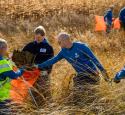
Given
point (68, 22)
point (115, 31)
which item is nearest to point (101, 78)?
point (115, 31)

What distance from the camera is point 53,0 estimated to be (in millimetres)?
18906

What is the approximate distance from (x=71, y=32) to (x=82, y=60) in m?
7.32

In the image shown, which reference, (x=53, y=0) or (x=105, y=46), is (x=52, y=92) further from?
(x=53, y=0)

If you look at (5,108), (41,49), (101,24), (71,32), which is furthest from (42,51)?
(101,24)

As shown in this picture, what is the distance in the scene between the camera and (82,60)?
27.7 ft

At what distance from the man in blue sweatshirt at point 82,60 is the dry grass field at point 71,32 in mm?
264

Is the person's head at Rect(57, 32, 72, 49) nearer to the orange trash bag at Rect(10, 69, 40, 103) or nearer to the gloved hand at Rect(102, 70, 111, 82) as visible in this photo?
the gloved hand at Rect(102, 70, 111, 82)

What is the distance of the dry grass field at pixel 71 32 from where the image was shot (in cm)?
780

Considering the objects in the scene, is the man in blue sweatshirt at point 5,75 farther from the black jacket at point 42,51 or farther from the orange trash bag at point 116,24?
the orange trash bag at point 116,24

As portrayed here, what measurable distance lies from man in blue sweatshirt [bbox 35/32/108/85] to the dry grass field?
0.26 meters

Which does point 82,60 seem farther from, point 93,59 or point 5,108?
point 5,108

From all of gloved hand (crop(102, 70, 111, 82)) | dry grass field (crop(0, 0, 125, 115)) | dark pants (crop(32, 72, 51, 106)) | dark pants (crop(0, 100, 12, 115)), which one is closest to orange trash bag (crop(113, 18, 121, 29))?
dry grass field (crop(0, 0, 125, 115))

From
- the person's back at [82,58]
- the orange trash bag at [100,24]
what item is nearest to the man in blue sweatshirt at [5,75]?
the person's back at [82,58]

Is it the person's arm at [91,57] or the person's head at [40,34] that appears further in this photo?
the person's head at [40,34]
